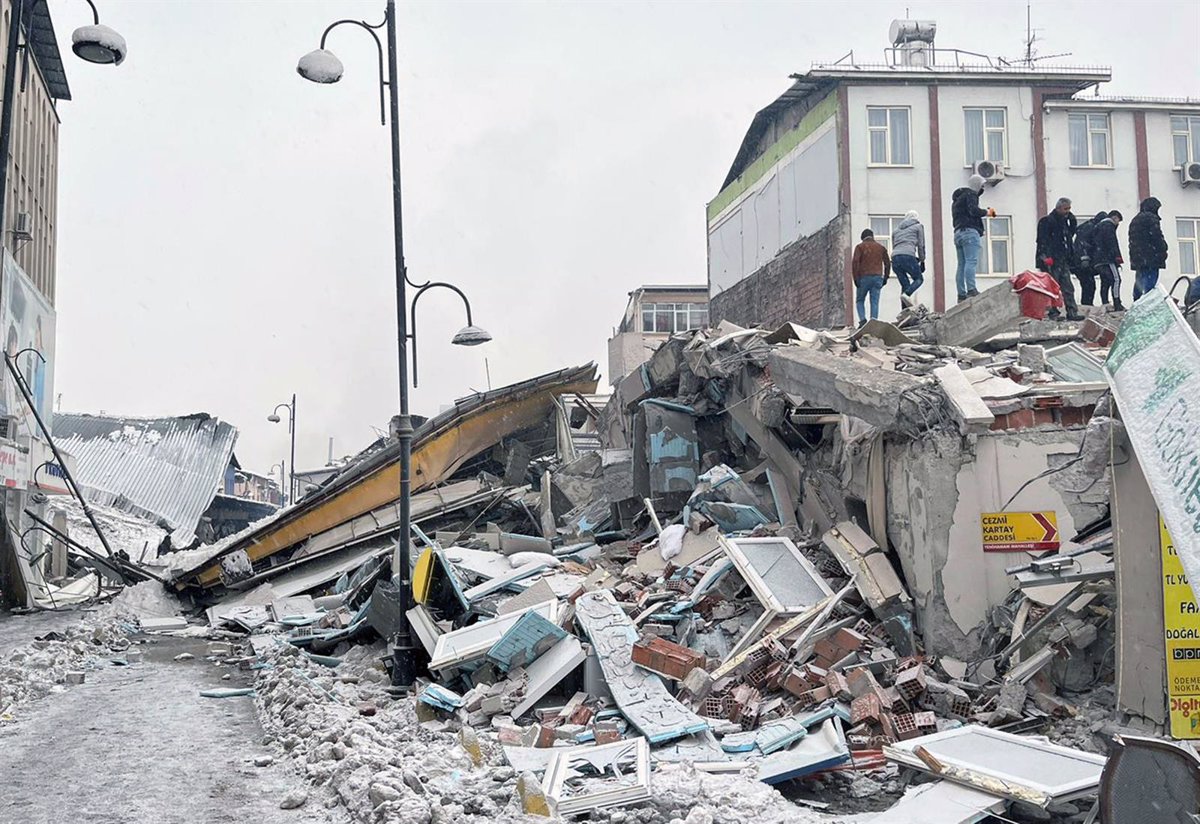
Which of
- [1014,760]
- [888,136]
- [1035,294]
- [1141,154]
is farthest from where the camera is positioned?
[1141,154]

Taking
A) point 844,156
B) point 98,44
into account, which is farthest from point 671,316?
point 98,44

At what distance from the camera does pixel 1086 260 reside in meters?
16.5

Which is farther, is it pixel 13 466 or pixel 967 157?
pixel 967 157

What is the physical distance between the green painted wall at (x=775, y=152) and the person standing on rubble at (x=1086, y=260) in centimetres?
1339

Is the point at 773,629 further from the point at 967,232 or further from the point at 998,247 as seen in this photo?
the point at 998,247

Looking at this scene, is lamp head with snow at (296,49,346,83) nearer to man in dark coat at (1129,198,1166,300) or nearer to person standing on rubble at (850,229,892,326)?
person standing on rubble at (850,229,892,326)

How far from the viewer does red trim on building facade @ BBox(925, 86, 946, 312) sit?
95.5 feet

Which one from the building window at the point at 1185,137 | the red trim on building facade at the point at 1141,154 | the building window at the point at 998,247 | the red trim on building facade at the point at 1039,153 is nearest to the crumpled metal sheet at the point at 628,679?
the building window at the point at 998,247

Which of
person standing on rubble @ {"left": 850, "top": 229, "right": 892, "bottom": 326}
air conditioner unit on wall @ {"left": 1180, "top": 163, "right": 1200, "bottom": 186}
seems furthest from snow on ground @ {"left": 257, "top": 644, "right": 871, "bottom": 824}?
air conditioner unit on wall @ {"left": 1180, "top": 163, "right": 1200, "bottom": 186}

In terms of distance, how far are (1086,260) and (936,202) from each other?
13.4 meters

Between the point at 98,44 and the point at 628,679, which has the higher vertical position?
the point at 98,44

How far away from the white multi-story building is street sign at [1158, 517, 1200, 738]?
2263 centimetres

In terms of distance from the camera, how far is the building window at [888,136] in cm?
2895

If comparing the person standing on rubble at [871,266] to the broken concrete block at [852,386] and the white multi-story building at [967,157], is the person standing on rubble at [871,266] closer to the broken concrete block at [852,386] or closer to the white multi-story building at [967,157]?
the broken concrete block at [852,386]
